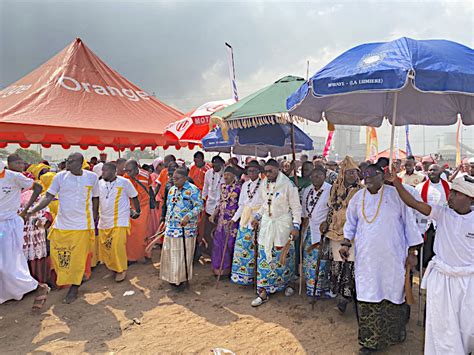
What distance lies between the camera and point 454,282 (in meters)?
2.80

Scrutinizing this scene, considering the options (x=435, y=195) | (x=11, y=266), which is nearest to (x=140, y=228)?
(x=11, y=266)

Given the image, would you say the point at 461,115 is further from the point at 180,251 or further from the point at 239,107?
the point at 180,251

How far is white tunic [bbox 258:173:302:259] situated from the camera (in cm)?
464

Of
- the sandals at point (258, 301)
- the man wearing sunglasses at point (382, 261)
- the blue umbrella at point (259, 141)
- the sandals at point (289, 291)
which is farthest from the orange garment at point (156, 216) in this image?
the man wearing sunglasses at point (382, 261)

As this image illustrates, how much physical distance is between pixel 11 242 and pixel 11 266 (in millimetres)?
292

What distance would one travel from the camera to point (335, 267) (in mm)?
4430

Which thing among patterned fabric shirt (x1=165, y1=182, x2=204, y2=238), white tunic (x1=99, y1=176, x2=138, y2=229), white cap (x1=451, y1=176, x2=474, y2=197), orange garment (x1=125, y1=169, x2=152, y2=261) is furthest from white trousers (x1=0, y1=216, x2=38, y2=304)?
white cap (x1=451, y1=176, x2=474, y2=197)

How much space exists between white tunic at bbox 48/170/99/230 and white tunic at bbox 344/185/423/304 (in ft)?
11.8

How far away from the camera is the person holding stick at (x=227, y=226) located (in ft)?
18.6

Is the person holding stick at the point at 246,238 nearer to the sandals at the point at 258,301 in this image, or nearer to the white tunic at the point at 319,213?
the sandals at the point at 258,301

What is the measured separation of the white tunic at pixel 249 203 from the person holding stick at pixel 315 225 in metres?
0.72

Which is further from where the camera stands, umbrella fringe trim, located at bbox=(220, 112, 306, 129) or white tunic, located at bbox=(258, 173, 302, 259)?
umbrella fringe trim, located at bbox=(220, 112, 306, 129)

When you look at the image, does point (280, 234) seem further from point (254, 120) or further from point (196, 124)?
point (196, 124)

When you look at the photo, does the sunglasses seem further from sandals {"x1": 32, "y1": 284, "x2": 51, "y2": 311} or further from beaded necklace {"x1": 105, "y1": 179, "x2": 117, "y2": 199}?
sandals {"x1": 32, "y1": 284, "x2": 51, "y2": 311}
